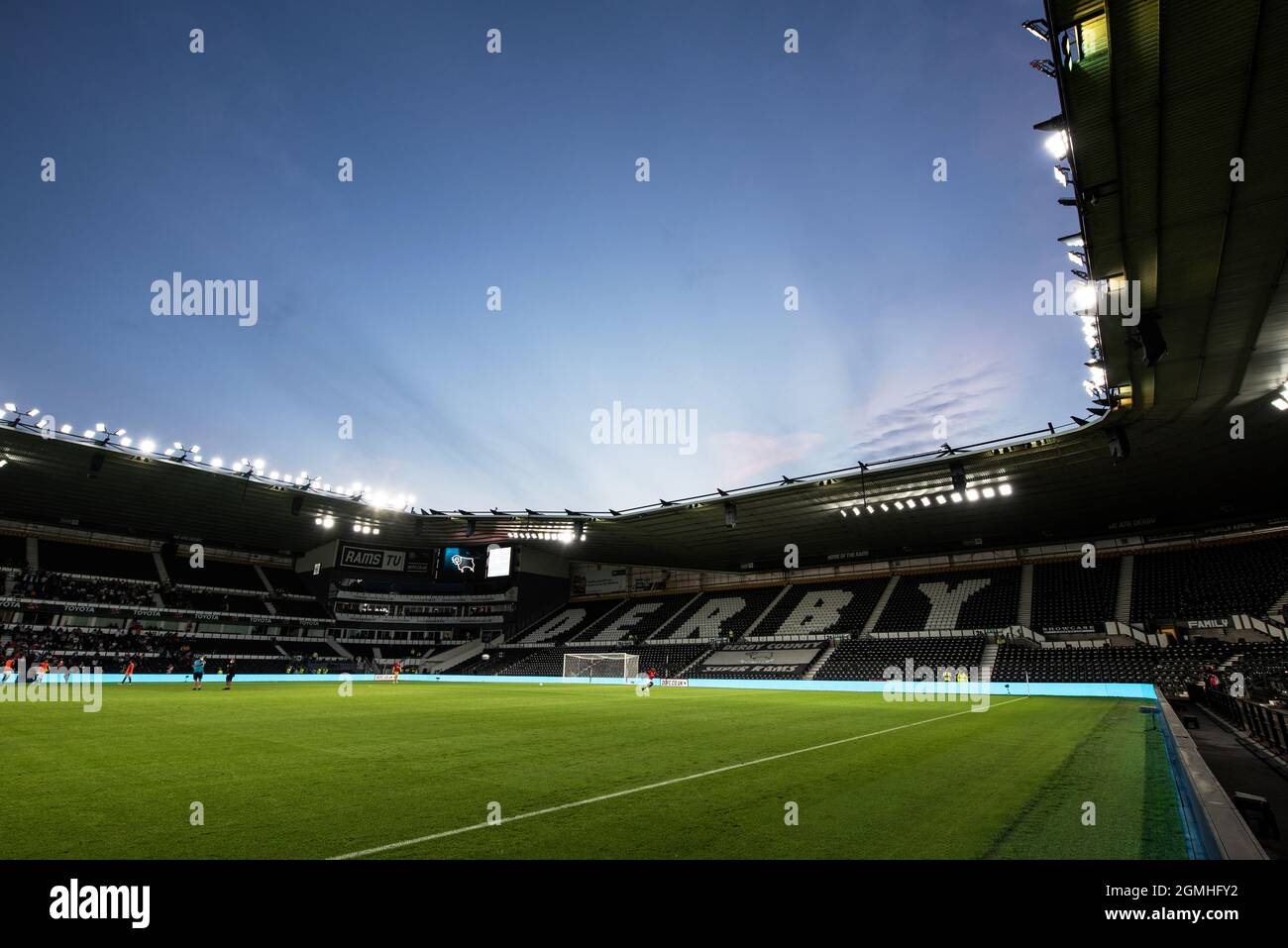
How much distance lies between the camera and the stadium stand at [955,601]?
38125mm

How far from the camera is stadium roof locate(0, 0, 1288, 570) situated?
10914mm

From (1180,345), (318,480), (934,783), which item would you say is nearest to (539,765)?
(934,783)

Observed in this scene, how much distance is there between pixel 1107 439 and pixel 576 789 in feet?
89.1

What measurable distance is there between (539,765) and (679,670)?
38213 mm

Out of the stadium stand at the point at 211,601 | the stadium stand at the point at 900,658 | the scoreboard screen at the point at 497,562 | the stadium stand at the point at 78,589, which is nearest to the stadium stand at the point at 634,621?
the scoreboard screen at the point at 497,562

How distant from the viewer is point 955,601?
134 feet

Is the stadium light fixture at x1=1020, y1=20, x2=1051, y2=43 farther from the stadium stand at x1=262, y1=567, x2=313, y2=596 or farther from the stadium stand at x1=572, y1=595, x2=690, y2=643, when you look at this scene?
the stadium stand at x1=262, y1=567, x2=313, y2=596

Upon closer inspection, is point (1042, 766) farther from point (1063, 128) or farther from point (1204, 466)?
point (1204, 466)

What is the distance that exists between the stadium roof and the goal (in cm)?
970

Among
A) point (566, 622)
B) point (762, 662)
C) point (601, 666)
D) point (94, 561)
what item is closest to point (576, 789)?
point (762, 662)

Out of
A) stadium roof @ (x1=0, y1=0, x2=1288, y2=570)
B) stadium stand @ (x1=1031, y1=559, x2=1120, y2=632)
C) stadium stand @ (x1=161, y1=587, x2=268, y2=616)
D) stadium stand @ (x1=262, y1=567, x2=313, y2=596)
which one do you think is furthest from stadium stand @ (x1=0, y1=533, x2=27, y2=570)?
stadium stand @ (x1=1031, y1=559, x2=1120, y2=632)

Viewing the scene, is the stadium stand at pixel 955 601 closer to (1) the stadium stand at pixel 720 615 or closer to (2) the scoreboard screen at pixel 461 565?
(1) the stadium stand at pixel 720 615

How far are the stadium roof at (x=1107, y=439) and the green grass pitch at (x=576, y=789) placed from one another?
11828mm
